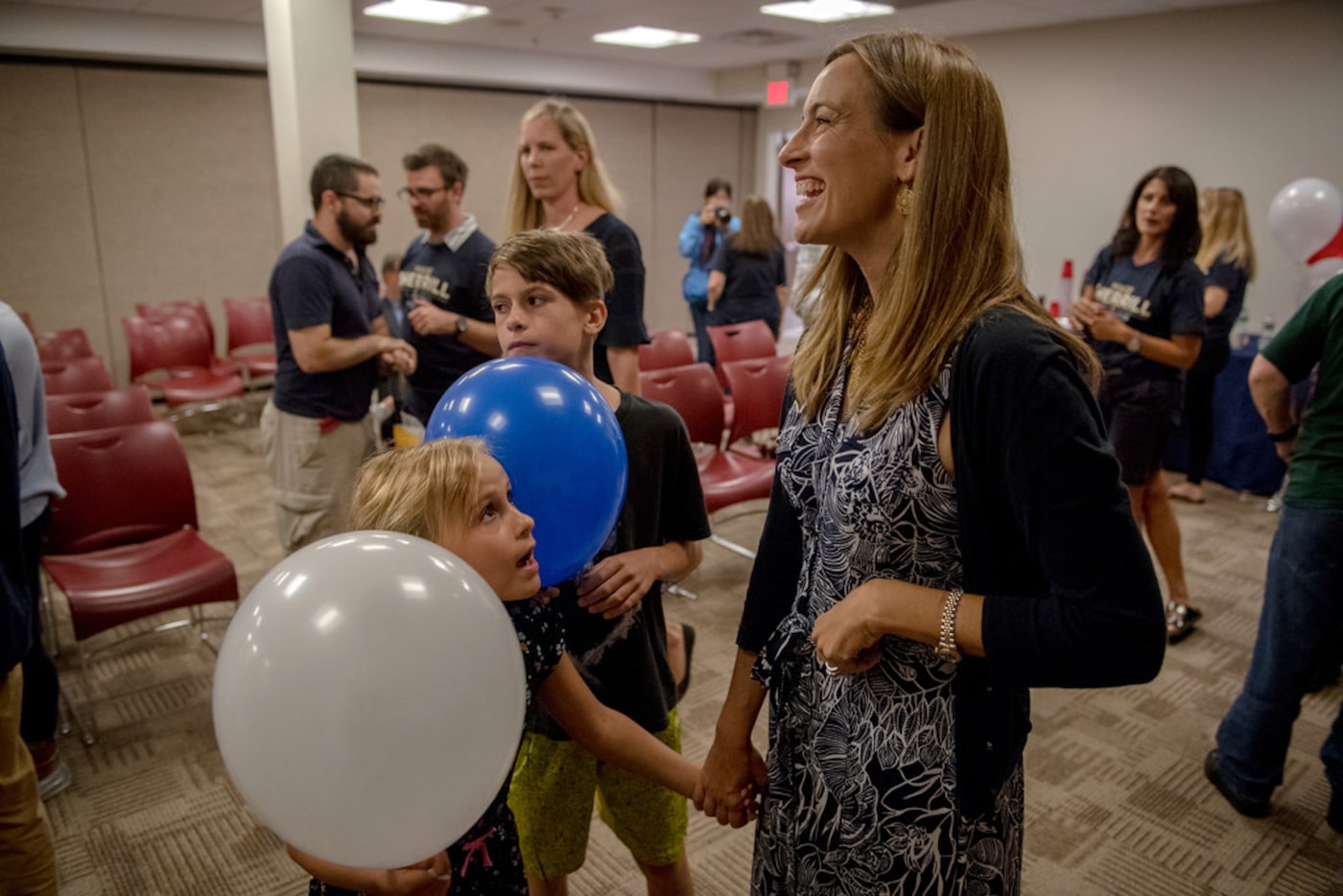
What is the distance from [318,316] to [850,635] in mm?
2411

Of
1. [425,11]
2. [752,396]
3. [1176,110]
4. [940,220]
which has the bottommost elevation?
[752,396]

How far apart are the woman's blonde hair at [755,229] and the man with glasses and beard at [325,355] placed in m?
3.11

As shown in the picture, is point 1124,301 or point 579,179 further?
point 1124,301

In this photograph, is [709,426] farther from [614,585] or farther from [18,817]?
[18,817]

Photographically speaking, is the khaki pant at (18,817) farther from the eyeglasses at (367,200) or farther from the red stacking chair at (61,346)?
the red stacking chair at (61,346)

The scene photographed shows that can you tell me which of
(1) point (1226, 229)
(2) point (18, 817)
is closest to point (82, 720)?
(2) point (18, 817)

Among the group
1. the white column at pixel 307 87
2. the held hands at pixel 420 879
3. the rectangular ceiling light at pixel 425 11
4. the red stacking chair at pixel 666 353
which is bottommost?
the held hands at pixel 420 879

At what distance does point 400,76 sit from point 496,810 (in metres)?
8.28

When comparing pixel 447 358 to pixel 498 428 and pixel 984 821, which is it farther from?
pixel 984 821

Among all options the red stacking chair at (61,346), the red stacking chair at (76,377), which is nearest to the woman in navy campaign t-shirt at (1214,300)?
the red stacking chair at (76,377)

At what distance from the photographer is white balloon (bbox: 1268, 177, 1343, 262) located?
3.84 m

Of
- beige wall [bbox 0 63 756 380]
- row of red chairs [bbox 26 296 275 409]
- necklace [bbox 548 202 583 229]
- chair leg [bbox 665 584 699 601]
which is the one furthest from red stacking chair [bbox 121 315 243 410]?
necklace [bbox 548 202 583 229]

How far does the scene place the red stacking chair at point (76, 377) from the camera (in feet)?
14.2

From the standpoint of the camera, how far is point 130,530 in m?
2.88
